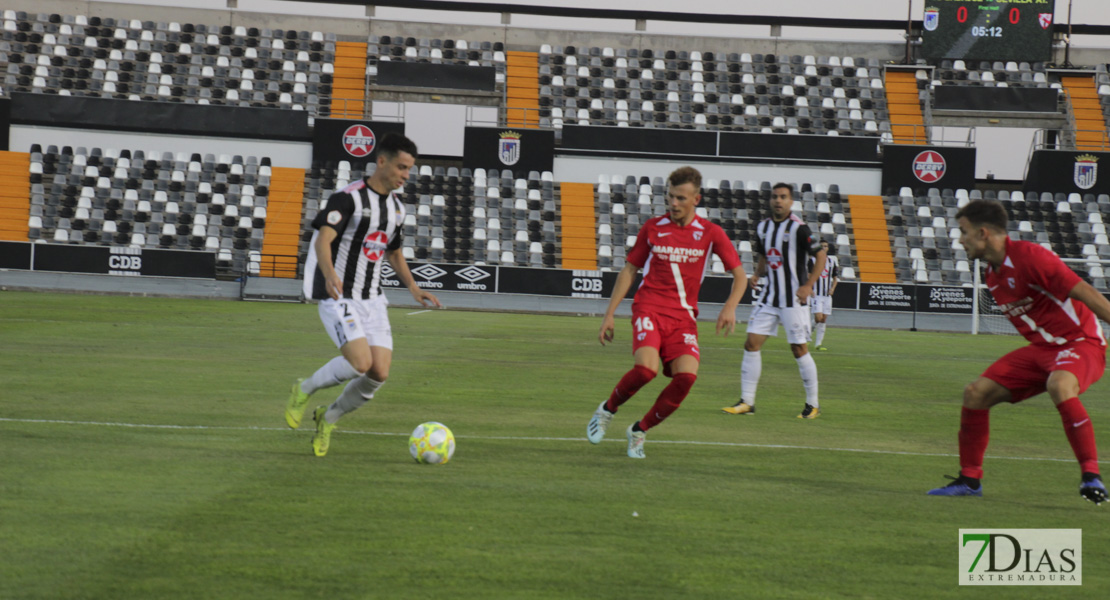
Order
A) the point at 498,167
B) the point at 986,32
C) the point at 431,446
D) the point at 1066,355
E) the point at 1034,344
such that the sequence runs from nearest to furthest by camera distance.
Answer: the point at 1066,355
the point at 1034,344
the point at 431,446
the point at 498,167
the point at 986,32

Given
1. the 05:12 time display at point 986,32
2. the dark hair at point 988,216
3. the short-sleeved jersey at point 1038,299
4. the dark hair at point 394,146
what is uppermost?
the 05:12 time display at point 986,32

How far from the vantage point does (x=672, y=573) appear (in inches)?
182

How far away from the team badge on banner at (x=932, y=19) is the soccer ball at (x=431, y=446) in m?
A: 40.0

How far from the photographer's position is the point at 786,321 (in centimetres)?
1127

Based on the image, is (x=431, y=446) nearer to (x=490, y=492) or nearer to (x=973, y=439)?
(x=490, y=492)

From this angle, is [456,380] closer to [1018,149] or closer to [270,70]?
[270,70]

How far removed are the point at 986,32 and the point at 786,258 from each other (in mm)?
35188

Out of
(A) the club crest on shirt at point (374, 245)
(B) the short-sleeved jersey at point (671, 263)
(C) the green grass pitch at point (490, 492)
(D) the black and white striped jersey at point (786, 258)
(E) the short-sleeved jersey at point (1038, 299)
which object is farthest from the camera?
(D) the black and white striped jersey at point (786, 258)

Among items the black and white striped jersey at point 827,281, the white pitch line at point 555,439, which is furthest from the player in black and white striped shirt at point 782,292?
the black and white striped jersey at point 827,281

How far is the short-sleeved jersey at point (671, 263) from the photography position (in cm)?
809

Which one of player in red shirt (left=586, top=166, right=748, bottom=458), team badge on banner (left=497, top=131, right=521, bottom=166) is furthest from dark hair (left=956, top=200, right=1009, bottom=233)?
team badge on banner (left=497, top=131, right=521, bottom=166)

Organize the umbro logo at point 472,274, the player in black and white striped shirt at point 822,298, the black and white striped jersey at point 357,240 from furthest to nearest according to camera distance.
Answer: the umbro logo at point 472,274
the player in black and white striped shirt at point 822,298
the black and white striped jersey at point 357,240

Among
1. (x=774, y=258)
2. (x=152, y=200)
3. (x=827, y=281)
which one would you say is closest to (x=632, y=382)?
(x=774, y=258)

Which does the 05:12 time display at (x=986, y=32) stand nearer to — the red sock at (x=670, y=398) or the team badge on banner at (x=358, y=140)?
the team badge on banner at (x=358, y=140)
